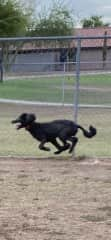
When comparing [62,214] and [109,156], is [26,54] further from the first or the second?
[62,214]

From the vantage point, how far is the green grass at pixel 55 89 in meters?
29.9

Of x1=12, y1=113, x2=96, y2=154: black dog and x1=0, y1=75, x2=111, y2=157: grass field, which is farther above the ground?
x1=12, y1=113, x2=96, y2=154: black dog

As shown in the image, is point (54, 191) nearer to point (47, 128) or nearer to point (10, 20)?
A: point (47, 128)

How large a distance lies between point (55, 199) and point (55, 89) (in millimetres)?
25129

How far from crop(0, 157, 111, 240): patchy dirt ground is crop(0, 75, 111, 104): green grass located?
17.4 m

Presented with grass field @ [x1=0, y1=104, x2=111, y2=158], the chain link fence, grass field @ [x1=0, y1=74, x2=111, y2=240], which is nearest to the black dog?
grass field @ [x1=0, y1=74, x2=111, y2=240]

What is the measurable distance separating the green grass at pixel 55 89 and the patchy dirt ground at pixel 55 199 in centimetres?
1735

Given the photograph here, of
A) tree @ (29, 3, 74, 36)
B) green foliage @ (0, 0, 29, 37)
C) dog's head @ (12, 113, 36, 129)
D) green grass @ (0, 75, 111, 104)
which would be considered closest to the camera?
dog's head @ (12, 113, 36, 129)

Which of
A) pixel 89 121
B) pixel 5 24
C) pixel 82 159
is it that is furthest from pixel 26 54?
pixel 82 159

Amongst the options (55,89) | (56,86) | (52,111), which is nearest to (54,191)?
(52,111)

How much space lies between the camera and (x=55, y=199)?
26.5 feet

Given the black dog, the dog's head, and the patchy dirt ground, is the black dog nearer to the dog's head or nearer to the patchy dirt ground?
the dog's head

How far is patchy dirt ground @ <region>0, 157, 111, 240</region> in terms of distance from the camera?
21.3 feet

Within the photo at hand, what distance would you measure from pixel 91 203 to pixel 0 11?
130ft
